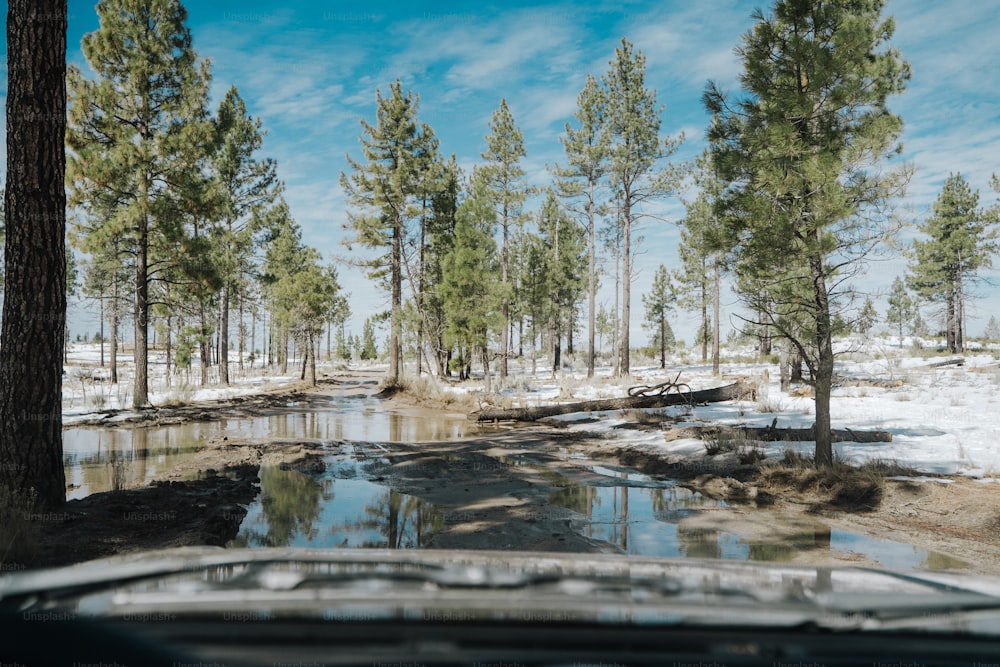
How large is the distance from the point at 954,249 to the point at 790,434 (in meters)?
40.3

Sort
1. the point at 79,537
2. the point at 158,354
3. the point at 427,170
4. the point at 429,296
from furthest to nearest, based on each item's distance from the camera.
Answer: the point at 158,354
the point at 429,296
the point at 427,170
the point at 79,537

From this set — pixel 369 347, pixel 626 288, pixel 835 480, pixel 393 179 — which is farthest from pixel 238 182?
pixel 369 347

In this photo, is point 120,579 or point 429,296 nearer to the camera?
point 120,579

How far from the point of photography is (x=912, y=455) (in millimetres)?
8891

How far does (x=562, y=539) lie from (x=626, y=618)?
4590mm

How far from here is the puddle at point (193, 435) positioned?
856 centimetres

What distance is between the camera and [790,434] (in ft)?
35.6

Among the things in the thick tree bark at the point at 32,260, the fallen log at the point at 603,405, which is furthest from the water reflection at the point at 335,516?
the fallen log at the point at 603,405

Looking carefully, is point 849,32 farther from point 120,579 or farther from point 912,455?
point 120,579

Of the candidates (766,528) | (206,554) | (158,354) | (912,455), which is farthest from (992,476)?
(158,354)

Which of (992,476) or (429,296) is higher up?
(429,296)

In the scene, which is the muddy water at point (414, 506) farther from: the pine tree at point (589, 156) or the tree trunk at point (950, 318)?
the tree trunk at point (950, 318)

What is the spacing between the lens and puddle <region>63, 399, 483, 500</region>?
856cm

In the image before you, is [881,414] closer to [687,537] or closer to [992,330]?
[687,537]
